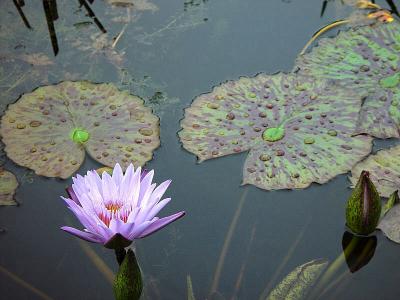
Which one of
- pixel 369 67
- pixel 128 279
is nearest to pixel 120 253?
pixel 128 279

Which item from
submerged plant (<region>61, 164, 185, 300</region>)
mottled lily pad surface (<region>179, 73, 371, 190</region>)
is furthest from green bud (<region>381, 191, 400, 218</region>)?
submerged plant (<region>61, 164, 185, 300</region>)

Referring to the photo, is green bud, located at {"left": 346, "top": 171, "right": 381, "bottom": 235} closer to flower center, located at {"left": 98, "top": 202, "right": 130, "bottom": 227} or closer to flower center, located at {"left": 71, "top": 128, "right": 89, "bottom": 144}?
flower center, located at {"left": 98, "top": 202, "right": 130, "bottom": 227}

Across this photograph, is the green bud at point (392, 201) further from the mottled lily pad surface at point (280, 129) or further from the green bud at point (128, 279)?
the green bud at point (128, 279)

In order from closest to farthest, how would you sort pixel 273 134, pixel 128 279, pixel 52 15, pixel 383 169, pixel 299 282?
1. pixel 128 279
2. pixel 299 282
3. pixel 383 169
4. pixel 273 134
5. pixel 52 15

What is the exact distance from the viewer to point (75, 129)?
212cm

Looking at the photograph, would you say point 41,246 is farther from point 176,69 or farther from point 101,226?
point 176,69

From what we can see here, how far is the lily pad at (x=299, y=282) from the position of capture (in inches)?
65.8

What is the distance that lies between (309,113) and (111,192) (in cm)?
91

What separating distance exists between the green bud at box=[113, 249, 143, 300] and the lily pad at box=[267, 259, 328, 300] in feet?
1.38

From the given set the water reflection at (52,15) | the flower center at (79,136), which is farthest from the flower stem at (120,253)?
the water reflection at (52,15)

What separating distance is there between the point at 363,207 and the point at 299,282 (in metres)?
0.26

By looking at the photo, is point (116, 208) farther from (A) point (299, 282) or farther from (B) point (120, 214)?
(A) point (299, 282)

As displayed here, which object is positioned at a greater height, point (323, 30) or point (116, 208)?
point (323, 30)

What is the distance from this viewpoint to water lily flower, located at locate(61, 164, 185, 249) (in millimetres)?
1334
